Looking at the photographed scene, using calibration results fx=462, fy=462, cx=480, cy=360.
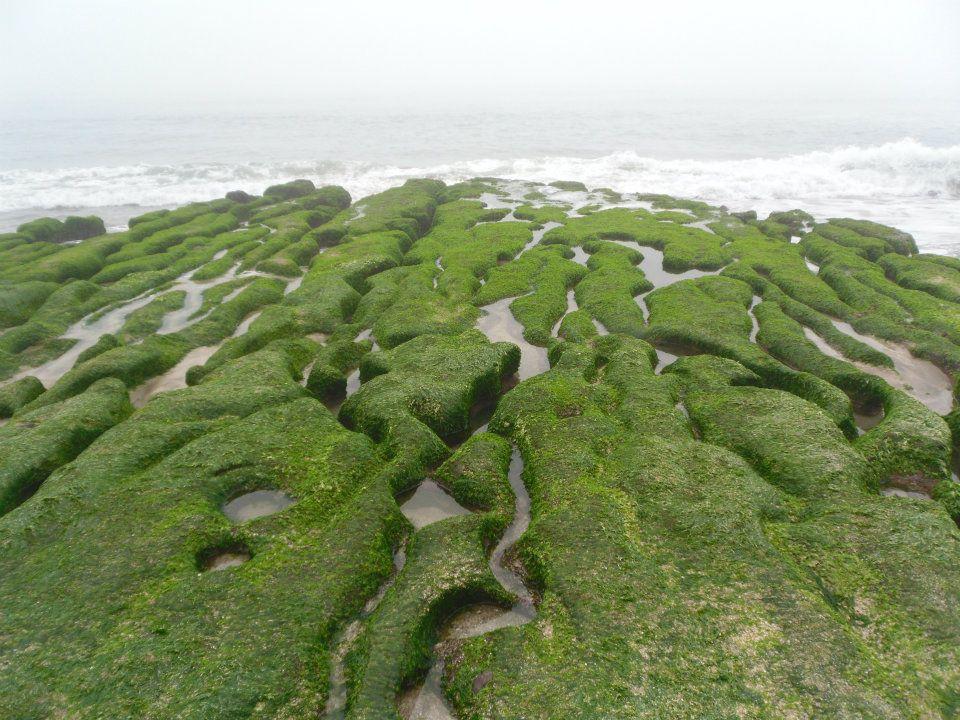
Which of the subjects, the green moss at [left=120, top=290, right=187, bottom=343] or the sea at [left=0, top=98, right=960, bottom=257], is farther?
the sea at [left=0, top=98, right=960, bottom=257]

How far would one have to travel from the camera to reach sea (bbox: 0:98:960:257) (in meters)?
38.0

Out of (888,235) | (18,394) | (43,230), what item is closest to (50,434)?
(18,394)

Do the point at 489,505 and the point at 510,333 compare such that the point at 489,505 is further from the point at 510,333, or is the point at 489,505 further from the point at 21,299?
the point at 21,299

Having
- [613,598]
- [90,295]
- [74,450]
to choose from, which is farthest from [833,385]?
[90,295]

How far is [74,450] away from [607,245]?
67.4ft

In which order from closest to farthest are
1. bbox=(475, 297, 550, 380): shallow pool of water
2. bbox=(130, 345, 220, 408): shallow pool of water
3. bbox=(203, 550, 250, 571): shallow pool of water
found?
bbox=(203, 550, 250, 571): shallow pool of water, bbox=(130, 345, 220, 408): shallow pool of water, bbox=(475, 297, 550, 380): shallow pool of water

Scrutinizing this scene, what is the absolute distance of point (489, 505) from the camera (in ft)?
28.4

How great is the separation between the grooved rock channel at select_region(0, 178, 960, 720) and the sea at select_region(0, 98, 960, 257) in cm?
2194

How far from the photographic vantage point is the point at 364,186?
44.5 m

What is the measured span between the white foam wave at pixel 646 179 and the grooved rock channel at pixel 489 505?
76.8ft

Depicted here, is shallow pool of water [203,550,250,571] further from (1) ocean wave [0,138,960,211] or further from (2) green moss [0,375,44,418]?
(1) ocean wave [0,138,960,211]

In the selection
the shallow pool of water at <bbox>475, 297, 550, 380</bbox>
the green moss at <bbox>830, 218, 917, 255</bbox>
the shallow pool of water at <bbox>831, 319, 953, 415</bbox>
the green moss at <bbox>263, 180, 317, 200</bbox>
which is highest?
the green moss at <bbox>830, 218, 917, 255</bbox>

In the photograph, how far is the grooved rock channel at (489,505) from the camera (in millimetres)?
5777

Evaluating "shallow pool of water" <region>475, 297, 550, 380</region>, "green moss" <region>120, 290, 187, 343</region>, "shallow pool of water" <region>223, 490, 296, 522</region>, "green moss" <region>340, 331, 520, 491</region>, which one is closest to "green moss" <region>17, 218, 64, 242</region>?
"green moss" <region>120, 290, 187, 343</region>
